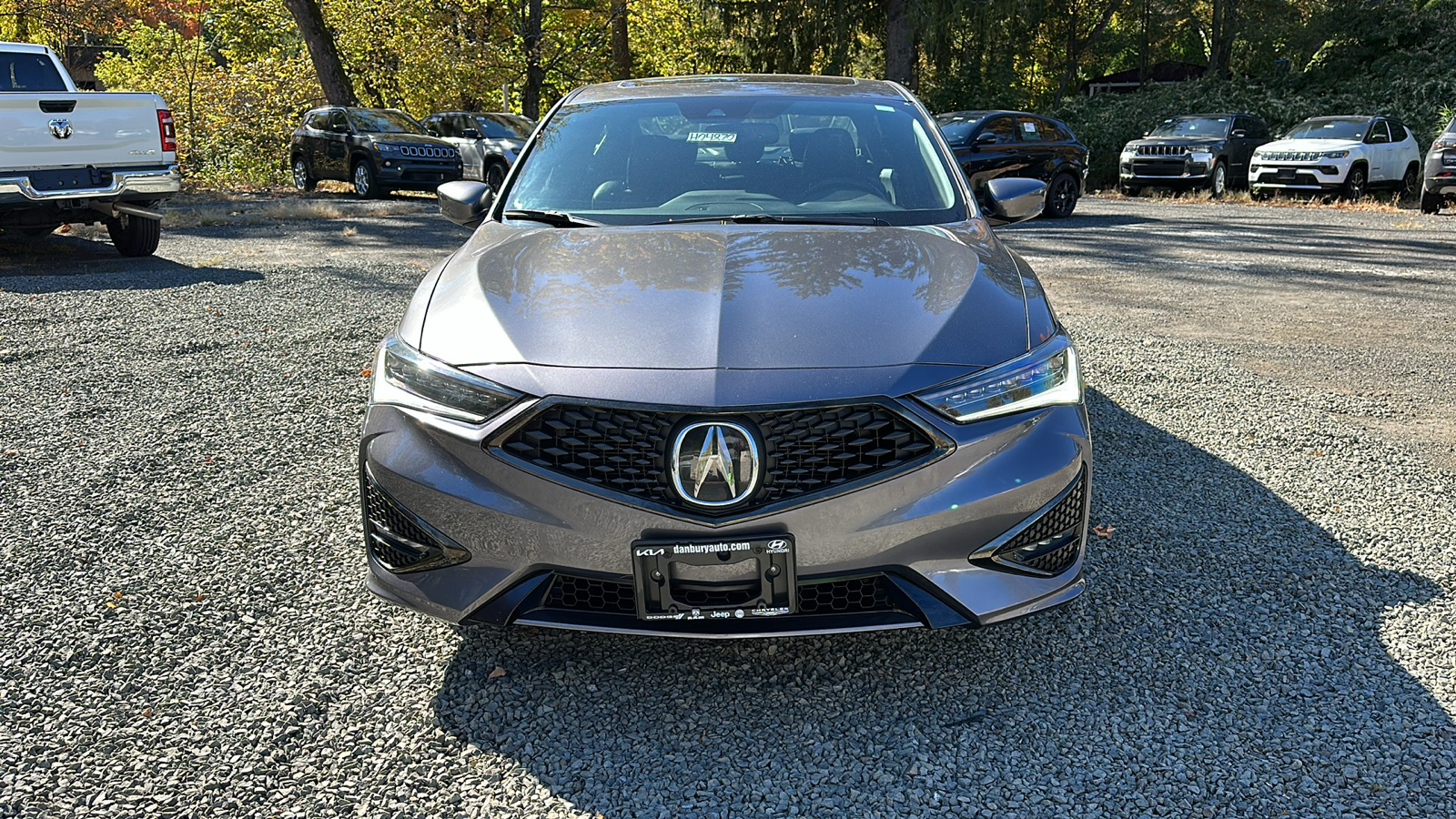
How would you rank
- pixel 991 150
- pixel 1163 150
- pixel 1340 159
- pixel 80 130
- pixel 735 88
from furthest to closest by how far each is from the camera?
pixel 1163 150 → pixel 1340 159 → pixel 991 150 → pixel 80 130 → pixel 735 88

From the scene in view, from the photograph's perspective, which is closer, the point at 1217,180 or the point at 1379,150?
the point at 1379,150

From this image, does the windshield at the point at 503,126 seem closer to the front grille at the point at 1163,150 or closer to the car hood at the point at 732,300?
the front grille at the point at 1163,150

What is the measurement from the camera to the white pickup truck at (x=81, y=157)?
9.14 meters

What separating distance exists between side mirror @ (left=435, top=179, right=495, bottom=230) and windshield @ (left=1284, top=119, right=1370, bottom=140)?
2013 centimetres

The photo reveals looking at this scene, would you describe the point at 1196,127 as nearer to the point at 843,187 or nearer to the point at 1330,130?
the point at 1330,130

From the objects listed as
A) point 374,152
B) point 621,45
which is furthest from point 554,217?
point 621,45

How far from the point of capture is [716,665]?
300cm

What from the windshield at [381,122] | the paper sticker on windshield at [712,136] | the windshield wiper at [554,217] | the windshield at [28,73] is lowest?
the windshield wiper at [554,217]

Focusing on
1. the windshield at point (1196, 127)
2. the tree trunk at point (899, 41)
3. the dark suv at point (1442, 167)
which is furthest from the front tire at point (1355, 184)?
the tree trunk at point (899, 41)

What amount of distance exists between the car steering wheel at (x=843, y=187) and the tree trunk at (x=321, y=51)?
68.9ft

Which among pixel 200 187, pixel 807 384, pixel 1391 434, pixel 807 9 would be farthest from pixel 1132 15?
pixel 807 384

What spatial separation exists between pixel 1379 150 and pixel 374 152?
17.3 metres

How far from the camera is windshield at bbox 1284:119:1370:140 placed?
20312mm

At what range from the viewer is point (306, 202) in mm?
17594
